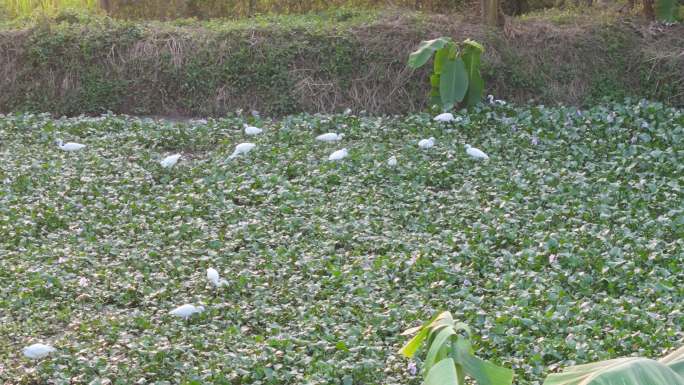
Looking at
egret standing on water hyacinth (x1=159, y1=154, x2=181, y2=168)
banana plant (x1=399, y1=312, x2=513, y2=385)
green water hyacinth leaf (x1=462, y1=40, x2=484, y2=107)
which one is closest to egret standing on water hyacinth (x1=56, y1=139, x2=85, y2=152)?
egret standing on water hyacinth (x1=159, y1=154, x2=181, y2=168)

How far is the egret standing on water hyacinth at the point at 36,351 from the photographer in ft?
11.7

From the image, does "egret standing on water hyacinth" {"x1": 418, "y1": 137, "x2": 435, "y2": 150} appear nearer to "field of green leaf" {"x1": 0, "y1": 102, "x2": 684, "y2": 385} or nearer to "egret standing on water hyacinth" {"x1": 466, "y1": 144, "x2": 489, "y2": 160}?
"field of green leaf" {"x1": 0, "y1": 102, "x2": 684, "y2": 385}

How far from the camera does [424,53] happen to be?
6.93 m

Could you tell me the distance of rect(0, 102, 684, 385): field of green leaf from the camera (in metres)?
3.58

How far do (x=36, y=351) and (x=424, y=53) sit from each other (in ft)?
13.6

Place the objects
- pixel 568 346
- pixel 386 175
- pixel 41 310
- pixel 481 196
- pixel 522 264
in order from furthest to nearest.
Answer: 1. pixel 386 175
2. pixel 481 196
3. pixel 522 264
4. pixel 41 310
5. pixel 568 346

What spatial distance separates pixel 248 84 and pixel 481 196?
301cm

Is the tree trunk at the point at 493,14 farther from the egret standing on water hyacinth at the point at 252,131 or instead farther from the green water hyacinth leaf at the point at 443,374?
the green water hyacinth leaf at the point at 443,374

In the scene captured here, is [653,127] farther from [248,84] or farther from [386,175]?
[248,84]

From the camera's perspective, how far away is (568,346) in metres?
3.48

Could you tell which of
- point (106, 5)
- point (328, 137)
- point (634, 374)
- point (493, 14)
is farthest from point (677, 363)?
point (106, 5)

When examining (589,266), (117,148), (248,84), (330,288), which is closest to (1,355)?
(330,288)

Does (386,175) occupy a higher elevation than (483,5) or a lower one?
A: lower

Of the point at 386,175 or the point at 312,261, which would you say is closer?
the point at 312,261
